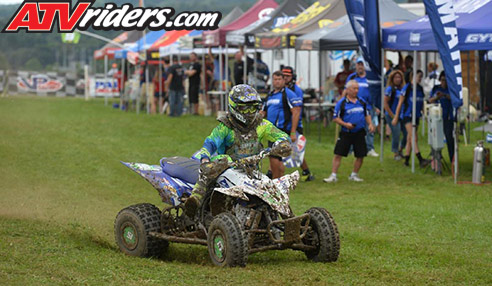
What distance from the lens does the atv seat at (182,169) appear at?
8625 millimetres

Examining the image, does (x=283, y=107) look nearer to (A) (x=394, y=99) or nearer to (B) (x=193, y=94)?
(A) (x=394, y=99)

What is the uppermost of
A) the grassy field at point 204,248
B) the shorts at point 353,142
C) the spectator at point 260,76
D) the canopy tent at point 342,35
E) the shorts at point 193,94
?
the canopy tent at point 342,35

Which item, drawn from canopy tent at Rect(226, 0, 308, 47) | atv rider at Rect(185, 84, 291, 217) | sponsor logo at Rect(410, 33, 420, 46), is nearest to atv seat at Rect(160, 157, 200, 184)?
atv rider at Rect(185, 84, 291, 217)

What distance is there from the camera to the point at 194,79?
3136 centimetres

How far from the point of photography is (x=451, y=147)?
16031 millimetres

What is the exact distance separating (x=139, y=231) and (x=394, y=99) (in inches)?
416

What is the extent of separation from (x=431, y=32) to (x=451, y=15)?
4.20 ft

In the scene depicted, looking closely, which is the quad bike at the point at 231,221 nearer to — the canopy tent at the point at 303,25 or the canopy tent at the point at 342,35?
Answer: the canopy tent at the point at 342,35

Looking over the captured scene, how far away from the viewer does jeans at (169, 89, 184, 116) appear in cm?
3136

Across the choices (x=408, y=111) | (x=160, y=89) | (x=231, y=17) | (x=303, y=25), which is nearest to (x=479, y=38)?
(x=408, y=111)

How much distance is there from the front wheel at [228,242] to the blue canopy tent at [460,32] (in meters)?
7.44

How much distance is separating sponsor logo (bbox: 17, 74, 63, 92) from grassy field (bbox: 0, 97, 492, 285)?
34.1 metres

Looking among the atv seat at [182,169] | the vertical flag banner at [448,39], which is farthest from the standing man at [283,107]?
the atv seat at [182,169]

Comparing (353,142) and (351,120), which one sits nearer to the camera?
(351,120)
